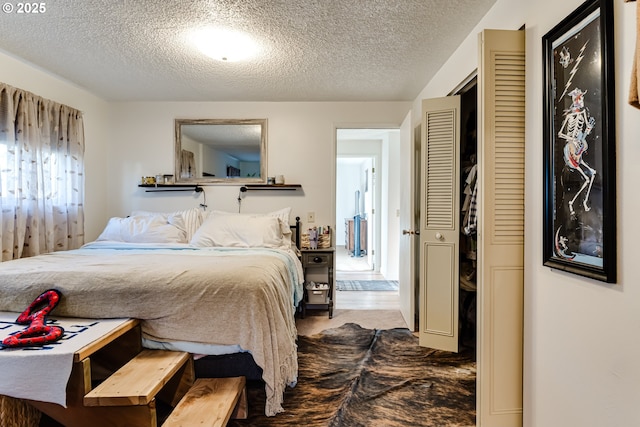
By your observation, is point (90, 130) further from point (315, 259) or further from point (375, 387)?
point (375, 387)

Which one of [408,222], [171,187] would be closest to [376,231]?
[408,222]

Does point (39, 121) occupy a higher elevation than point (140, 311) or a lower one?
higher

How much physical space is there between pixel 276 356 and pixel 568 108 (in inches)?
69.4

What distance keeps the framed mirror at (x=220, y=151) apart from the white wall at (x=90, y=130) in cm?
83

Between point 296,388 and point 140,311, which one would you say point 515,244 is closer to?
point 296,388

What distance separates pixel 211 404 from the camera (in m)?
1.49

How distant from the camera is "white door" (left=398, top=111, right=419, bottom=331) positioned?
288 cm

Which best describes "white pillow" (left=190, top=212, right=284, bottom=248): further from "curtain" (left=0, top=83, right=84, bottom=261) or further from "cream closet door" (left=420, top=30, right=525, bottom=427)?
"cream closet door" (left=420, top=30, right=525, bottom=427)

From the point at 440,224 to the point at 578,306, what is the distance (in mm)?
1343

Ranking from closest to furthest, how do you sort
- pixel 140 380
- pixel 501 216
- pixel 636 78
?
1. pixel 636 78
2. pixel 140 380
3. pixel 501 216

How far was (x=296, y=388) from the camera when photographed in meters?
2.00

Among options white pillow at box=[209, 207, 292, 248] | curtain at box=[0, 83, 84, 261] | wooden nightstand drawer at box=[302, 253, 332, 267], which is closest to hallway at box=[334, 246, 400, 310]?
wooden nightstand drawer at box=[302, 253, 332, 267]

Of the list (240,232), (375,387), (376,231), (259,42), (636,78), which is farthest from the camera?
(376,231)

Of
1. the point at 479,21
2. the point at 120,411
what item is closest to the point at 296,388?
the point at 120,411
